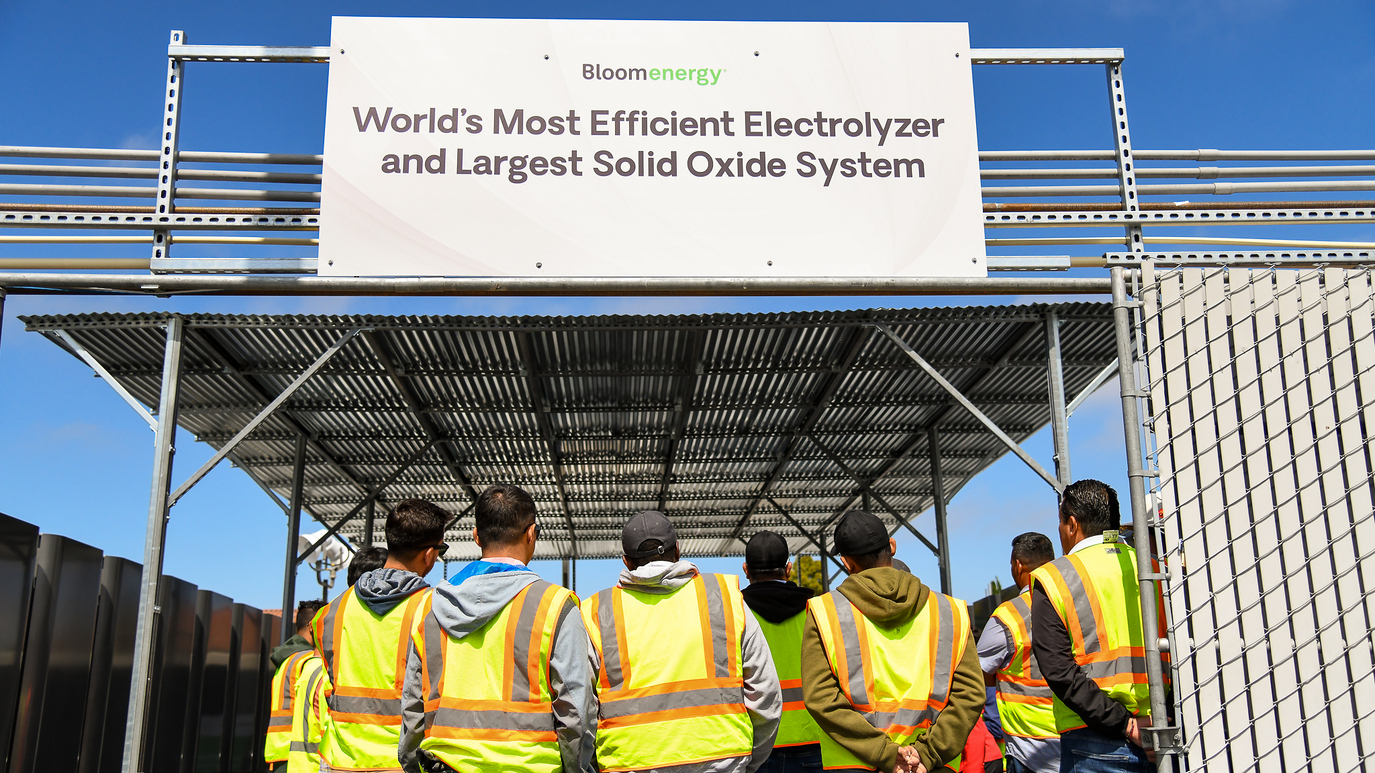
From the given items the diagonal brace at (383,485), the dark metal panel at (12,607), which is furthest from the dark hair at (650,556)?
the diagonal brace at (383,485)

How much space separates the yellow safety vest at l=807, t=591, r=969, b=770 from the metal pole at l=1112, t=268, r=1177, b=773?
2.35 ft

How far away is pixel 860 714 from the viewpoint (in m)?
3.85

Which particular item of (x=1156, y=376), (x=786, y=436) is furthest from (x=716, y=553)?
(x=1156, y=376)

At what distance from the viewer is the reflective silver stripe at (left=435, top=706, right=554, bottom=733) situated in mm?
3514

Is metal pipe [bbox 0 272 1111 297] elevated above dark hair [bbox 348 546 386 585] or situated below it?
above

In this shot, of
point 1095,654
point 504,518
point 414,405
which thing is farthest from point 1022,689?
point 414,405

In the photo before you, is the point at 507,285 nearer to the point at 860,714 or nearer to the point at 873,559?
the point at 873,559

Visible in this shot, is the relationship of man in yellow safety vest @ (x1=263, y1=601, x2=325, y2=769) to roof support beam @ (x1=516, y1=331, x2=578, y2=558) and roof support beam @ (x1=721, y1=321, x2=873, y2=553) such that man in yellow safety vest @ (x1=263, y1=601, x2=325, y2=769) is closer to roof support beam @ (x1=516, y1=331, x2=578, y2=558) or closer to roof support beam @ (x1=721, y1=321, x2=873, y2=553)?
roof support beam @ (x1=516, y1=331, x2=578, y2=558)

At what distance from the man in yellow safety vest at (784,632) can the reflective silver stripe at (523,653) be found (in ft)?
5.64

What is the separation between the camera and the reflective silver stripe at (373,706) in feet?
13.4

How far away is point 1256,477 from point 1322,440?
294 millimetres

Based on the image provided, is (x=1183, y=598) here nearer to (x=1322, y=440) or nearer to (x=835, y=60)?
(x=1322, y=440)

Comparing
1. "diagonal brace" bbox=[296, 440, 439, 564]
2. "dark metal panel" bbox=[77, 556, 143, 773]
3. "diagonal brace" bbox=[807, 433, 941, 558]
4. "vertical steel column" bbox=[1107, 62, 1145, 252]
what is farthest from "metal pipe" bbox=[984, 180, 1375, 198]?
"diagonal brace" bbox=[296, 440, 439, 564]

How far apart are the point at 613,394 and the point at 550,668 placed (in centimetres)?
815
